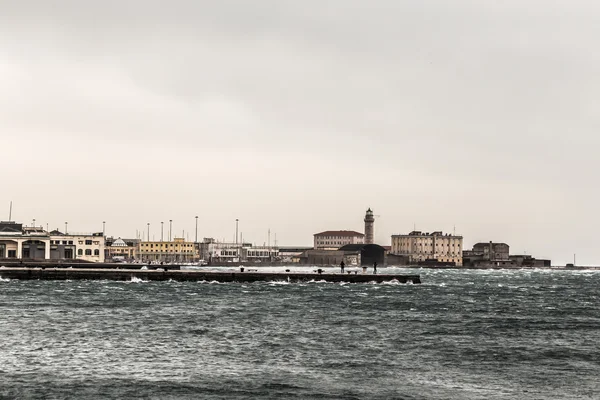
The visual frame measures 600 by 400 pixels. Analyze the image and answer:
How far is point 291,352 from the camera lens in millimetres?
38625

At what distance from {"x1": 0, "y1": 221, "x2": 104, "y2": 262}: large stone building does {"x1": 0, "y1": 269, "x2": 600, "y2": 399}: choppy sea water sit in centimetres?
12157

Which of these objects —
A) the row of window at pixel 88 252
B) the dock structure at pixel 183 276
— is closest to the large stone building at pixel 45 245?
the row of window at pixel 88 252

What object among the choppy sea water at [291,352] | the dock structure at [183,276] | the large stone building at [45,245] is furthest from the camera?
the large stone building at [45,245]

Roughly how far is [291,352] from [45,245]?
519 ft

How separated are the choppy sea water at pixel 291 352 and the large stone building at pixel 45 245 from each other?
121574 millimetres

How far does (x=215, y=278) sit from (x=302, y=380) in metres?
92.1

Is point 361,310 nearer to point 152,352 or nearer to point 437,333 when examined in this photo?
point 437,333

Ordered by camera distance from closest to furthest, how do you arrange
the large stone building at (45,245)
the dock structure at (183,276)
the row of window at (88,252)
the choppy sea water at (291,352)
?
the choppy sea water at (291,352)
the dock structure at (183,276)
the large stone building at (45,245)
the row of window at (88,252)

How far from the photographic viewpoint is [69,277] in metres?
123

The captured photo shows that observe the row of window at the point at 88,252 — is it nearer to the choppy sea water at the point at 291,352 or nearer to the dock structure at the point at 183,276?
the dock structure at the point at 183,276

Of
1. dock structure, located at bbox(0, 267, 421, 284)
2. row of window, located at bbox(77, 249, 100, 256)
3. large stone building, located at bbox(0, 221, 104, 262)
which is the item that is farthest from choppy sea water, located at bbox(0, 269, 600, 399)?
row of window, located at bbox(77, 249, 100, 256)

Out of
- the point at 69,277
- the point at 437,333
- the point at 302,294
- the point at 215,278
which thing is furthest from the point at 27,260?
the point at 437,333

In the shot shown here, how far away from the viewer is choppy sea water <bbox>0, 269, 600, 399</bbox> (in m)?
29.6

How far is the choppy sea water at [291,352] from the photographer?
1166 inches
